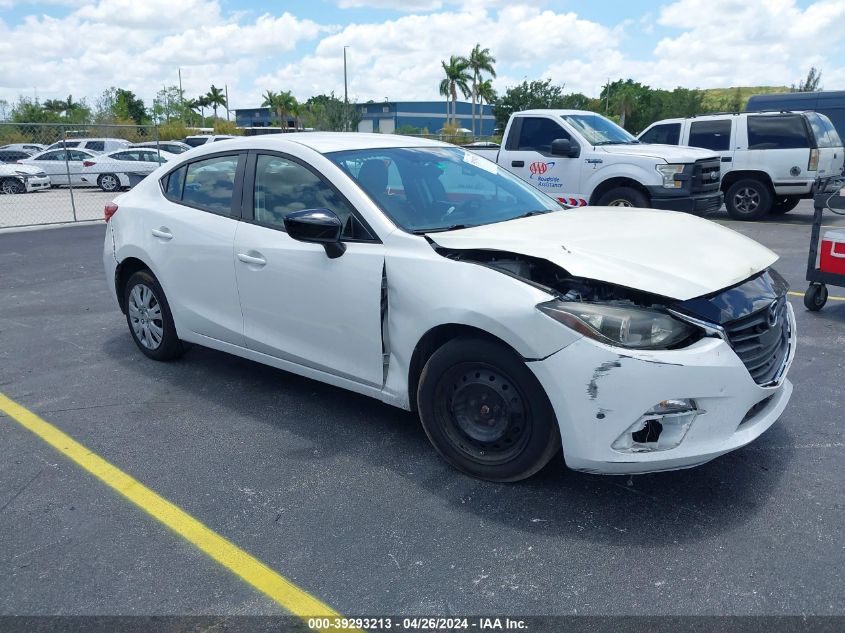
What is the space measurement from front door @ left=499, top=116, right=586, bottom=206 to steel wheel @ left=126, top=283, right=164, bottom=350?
6.95 metres

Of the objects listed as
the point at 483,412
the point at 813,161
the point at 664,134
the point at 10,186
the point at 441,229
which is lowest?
the point at 10,186

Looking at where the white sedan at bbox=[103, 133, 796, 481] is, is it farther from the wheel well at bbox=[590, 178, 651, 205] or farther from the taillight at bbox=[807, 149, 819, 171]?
the taillight at bbox=[807, 149, 819, 171]

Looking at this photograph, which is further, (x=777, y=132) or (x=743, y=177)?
(x=743, y=177)

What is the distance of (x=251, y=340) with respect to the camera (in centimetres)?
443

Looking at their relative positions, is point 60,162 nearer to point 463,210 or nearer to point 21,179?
point 21,179

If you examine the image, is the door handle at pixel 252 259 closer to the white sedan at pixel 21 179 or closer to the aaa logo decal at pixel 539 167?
the aaa logo decal at pixel 539 167

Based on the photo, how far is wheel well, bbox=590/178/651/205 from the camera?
10.6 metres

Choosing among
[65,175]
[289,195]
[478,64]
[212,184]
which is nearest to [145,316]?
[212,184]

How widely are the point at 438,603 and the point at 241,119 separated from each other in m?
112

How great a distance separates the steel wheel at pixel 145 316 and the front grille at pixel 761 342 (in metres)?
3.80

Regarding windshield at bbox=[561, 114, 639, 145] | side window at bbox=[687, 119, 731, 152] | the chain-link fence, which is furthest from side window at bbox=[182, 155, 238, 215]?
the chain-link fence

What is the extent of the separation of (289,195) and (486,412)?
71.3 inches

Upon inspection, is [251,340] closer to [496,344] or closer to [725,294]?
[496,344]

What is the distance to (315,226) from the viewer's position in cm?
365
